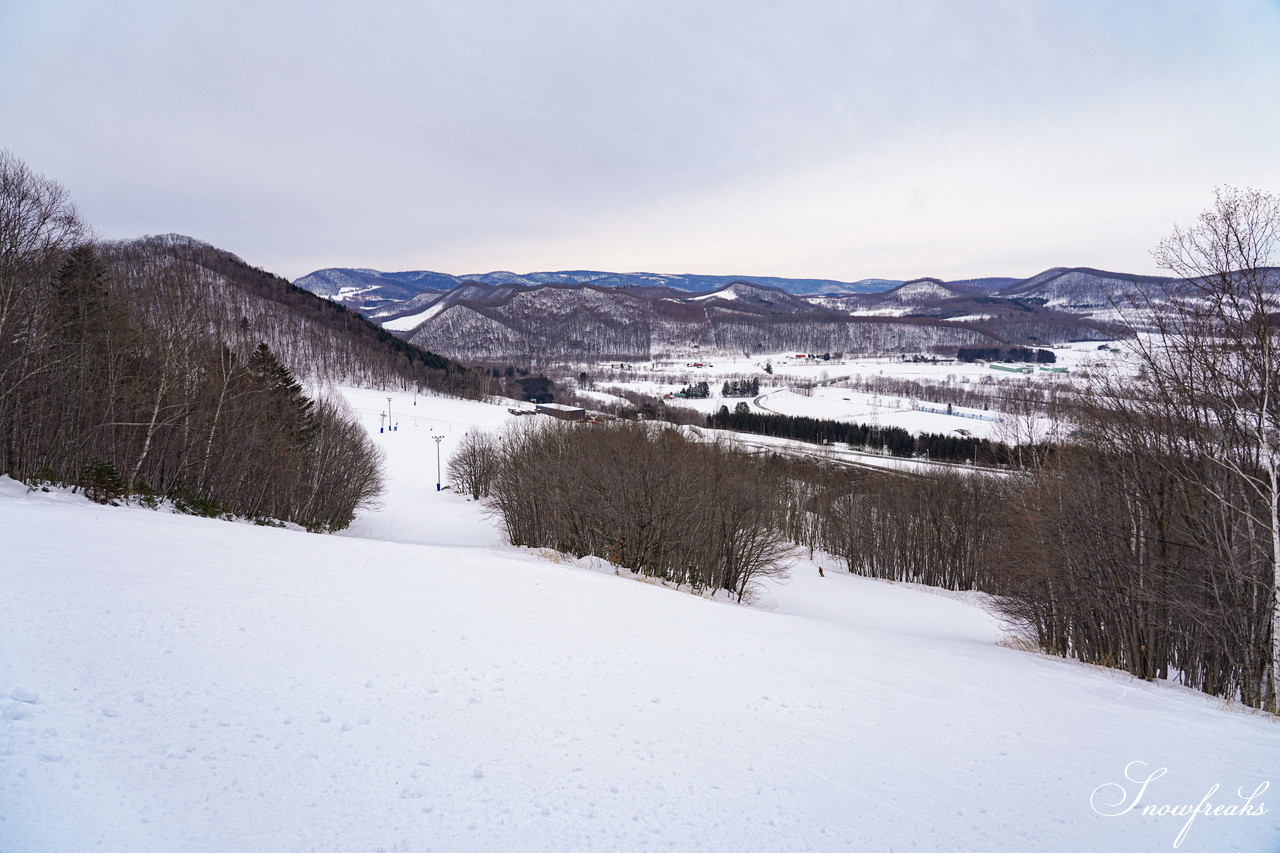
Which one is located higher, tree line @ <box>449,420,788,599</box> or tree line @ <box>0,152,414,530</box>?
tree line @ <box>0,152,414,530</box>

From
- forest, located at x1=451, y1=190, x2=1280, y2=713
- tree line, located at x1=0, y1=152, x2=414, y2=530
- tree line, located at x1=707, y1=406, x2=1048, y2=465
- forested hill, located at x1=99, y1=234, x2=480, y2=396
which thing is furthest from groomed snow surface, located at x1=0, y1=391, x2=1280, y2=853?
forested hill, located at x1=99, y1=234, x2=480, y2=396

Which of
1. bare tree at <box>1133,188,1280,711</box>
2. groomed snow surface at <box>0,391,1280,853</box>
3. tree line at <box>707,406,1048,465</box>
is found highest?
bare tree at <box>1133,188,1280,711</box>

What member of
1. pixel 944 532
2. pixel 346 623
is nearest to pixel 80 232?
pixel 346 623

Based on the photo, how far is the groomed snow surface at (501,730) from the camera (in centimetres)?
350

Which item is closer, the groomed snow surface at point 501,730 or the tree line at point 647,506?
the groomed snow surface at point 501,730

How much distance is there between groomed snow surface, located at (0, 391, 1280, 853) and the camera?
3.50 m

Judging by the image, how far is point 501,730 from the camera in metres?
4.71

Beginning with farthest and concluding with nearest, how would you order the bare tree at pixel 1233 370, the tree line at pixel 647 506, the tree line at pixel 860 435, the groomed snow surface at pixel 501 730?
the tree line at pixel 860 435
the tree line at pixel 647 506
the bare tree at pixel 1233 370
the groomed snow surface at pixel 501 730

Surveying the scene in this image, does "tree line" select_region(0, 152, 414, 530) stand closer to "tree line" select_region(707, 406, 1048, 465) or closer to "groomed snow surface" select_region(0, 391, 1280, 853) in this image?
"groomed snow surface" select_region(0, 391, 1280, 853)

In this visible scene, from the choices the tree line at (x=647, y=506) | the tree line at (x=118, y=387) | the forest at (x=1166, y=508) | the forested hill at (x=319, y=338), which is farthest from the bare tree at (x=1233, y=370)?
the forested hill at (x=319, y=338)

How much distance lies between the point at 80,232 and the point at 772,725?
26.6 metres

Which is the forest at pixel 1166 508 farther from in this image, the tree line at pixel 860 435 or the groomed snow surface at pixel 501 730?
the tree line at pixel 860 435

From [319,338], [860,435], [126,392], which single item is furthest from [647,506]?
[319,338]

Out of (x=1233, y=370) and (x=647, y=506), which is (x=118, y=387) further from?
(x=1233, y=370)
